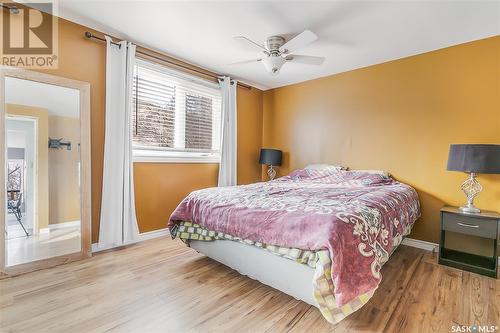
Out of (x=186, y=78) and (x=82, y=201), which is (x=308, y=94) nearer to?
(x=186, y=78)

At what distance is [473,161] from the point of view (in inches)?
91.1

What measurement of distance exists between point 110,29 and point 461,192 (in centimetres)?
429

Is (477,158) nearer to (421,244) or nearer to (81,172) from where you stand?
(421,244)

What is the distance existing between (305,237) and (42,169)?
254cm

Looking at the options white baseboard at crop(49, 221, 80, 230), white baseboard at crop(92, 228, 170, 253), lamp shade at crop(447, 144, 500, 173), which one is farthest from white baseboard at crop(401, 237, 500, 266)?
white baseboard at crop(49, 221, 80, 230)

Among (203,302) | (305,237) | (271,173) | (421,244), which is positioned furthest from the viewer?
(271,173)

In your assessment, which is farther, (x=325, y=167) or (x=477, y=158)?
(x=325, y=167)

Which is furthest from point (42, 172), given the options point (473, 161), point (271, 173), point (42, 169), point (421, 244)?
point (421, 244)

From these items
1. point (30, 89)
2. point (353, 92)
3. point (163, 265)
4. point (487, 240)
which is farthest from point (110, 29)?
point (487, 240)

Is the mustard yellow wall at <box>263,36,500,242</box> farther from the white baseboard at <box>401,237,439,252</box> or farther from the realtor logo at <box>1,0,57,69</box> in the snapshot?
the realtor logo at <box>1,0,57,69</box>

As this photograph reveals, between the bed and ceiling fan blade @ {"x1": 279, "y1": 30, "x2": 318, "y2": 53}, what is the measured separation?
143 centimetres

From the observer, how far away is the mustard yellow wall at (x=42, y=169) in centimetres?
235

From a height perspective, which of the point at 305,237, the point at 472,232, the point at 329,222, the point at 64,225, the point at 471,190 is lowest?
the point at 64,225

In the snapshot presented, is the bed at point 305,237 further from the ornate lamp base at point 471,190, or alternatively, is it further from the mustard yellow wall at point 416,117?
the mustard yellow wall at point 416,117
